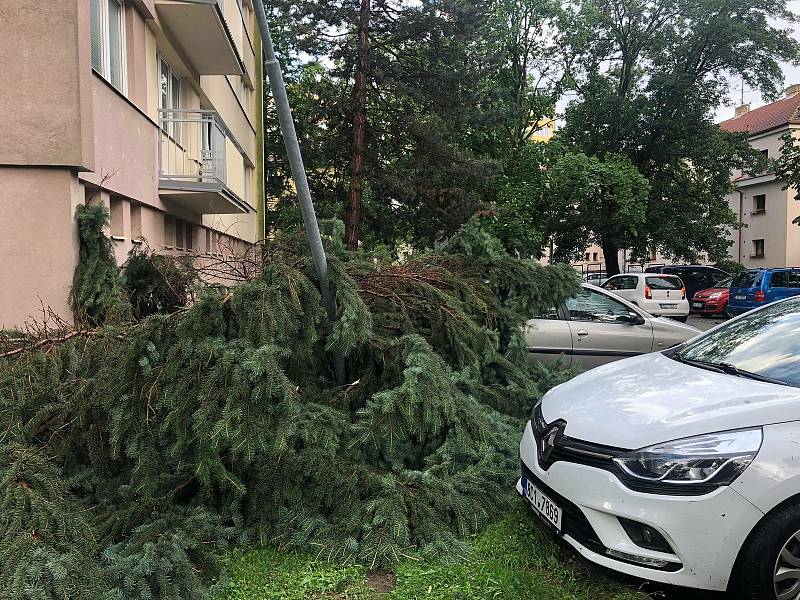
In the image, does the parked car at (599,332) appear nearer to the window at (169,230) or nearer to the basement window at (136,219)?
the basement window at (136,219)

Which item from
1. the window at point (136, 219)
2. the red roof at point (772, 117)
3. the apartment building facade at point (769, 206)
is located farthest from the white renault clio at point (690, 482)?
the apartment building facade at point (769, 206)

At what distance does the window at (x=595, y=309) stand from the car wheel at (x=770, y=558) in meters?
5.09

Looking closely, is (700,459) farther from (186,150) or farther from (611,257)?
(611,257)

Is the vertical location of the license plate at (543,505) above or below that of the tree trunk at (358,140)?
below

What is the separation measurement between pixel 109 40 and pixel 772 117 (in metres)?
40.0

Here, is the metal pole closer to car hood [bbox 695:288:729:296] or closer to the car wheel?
the car wheel

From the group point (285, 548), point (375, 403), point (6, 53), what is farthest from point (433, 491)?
point (6, 53)

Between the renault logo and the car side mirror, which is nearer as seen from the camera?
the renault logo

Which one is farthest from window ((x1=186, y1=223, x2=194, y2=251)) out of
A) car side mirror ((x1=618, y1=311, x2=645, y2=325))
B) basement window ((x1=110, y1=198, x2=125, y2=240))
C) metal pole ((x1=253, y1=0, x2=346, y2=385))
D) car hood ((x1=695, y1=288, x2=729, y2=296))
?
car hood ((x1=695, y1=288, x2=729, y2=296))

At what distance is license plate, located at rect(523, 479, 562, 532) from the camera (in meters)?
3.29

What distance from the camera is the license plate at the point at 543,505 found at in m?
3.29

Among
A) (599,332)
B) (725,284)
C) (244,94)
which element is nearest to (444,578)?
(599,332)

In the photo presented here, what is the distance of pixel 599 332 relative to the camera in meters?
7.78

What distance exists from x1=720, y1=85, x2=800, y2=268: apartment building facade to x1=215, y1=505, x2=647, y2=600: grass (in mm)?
36417
